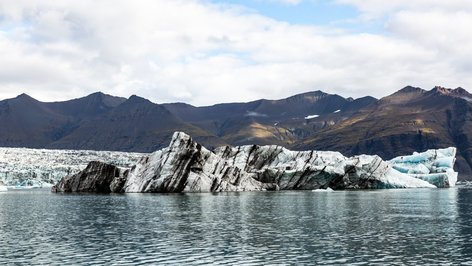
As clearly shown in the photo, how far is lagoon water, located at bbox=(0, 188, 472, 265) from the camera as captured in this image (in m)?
41.4

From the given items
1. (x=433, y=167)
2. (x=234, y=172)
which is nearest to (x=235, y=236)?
(x=234, y=172)

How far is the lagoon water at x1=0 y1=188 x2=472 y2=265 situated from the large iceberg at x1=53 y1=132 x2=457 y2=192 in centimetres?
4141

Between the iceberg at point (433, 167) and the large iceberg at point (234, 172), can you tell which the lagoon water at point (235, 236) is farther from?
the iceberg at point (433, 167)

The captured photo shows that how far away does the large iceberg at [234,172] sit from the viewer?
12518 cm

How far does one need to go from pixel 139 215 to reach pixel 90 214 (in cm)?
759

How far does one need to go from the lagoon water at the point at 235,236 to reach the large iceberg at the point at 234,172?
136 feet

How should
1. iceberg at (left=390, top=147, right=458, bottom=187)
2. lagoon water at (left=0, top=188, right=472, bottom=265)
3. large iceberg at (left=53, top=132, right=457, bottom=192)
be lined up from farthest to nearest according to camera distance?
iceberg at (left=390, top=147, right=458, bottom=187), large iceberg at (left=53, top=132, right=457, bottom=192), lagoon water at (left=0, top=188, right=472, bottom=265)

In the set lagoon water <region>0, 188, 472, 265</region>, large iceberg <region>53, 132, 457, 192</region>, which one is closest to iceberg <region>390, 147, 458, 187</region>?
large iceberg <region>53, 132, 457, 192</region>

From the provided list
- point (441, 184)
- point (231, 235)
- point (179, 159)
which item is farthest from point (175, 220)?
point (441, 184)

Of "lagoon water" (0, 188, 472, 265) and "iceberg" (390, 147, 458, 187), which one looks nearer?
"lagoon water" (0, 188, 472, 265)

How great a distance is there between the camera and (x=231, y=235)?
53688 mm

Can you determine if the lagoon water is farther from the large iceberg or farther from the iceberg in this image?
the iceberg

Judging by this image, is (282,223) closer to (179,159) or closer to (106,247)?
(106,247)

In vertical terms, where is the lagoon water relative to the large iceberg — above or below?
below
